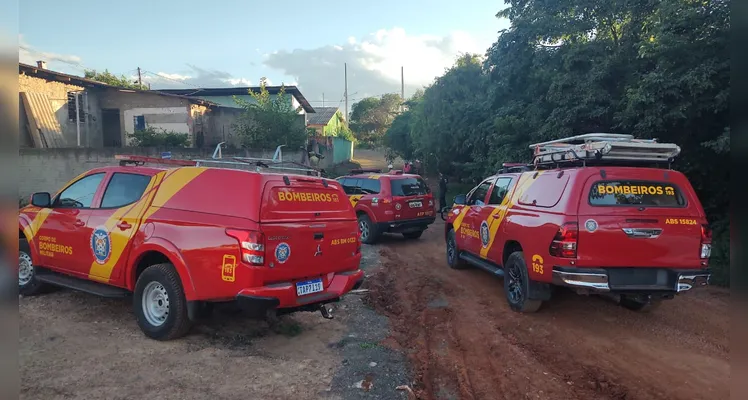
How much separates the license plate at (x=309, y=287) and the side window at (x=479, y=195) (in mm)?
3917

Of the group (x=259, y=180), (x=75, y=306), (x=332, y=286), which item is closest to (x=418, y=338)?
(x=332, y=286)

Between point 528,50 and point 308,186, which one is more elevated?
point 528,50

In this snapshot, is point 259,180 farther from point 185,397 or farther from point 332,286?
point 185,397

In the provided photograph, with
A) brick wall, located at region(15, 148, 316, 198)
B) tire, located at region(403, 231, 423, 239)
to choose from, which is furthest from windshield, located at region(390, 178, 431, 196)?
brick wall, located at region(15, 148, 316, 198)

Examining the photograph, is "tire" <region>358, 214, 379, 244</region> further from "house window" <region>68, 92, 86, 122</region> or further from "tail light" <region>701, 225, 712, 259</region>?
"house window" <region>68, 92, 86, 122</region>

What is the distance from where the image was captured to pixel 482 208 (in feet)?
24.9

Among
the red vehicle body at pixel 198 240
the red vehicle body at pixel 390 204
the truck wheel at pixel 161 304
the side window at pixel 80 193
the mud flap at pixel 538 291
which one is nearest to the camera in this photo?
the red vehicle body at pixel 198 240

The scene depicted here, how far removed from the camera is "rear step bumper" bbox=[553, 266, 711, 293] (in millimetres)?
4891

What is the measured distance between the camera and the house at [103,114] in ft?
61.6

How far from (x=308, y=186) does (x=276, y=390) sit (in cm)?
216

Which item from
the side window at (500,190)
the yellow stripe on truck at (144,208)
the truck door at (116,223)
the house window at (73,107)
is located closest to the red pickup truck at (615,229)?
the side window at (500,190)

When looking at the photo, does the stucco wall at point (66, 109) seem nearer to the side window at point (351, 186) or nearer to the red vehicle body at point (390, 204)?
the side window at point (351, 186)

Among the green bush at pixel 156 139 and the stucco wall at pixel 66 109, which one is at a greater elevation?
the stucco wall at pixel 66 109

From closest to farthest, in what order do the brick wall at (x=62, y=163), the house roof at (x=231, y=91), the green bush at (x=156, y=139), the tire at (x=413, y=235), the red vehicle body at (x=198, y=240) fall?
1. the red vehicle body at (x=198, y=240)
2. the tire at (x=413, y=235)
3. the brick wall at (x=62, y=163)
4. the green bush at (x=156, y=139)
5. the house roof at (x=231, y=91)
